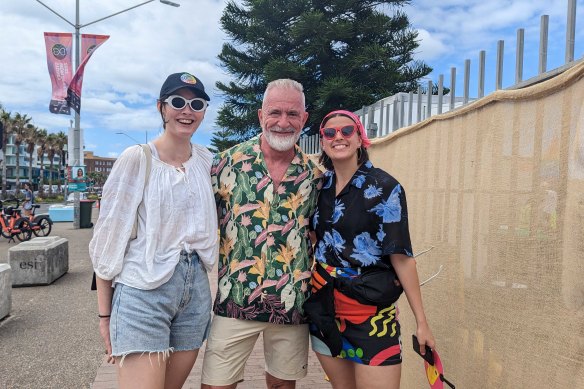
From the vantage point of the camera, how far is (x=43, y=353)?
4.16 metres

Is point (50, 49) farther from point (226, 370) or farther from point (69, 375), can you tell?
point (226, 370)

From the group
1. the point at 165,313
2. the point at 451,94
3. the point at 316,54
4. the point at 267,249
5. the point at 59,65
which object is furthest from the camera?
the point at 316,54

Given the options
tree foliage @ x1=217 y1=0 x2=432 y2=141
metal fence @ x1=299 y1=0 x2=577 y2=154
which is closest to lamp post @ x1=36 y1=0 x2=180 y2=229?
tree foliage @ x1=217 y1=0 x2=432 y2=141

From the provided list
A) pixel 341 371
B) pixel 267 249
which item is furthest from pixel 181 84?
pixel 341 371

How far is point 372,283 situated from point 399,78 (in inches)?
738

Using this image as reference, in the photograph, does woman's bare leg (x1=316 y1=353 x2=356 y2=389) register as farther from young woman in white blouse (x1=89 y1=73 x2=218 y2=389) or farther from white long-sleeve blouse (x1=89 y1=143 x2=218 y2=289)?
white long-sleeve blouse (x1=89 y1=143 x2=218 y2=289)

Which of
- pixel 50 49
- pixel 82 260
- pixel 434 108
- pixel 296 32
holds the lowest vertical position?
pixel 82 260

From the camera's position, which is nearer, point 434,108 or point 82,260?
point 434,108

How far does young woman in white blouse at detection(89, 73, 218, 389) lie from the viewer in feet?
6.44

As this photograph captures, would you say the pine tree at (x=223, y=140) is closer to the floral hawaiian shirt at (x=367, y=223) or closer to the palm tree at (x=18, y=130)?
the floral hawaiian shirt at (x=367, y=223)

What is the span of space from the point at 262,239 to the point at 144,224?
1.89 ft

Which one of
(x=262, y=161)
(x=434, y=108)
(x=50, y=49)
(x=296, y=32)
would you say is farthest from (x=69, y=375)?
(x=296, y=32)

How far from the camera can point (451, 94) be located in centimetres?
276

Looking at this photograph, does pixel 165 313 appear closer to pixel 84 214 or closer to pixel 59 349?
pixel 59 349
